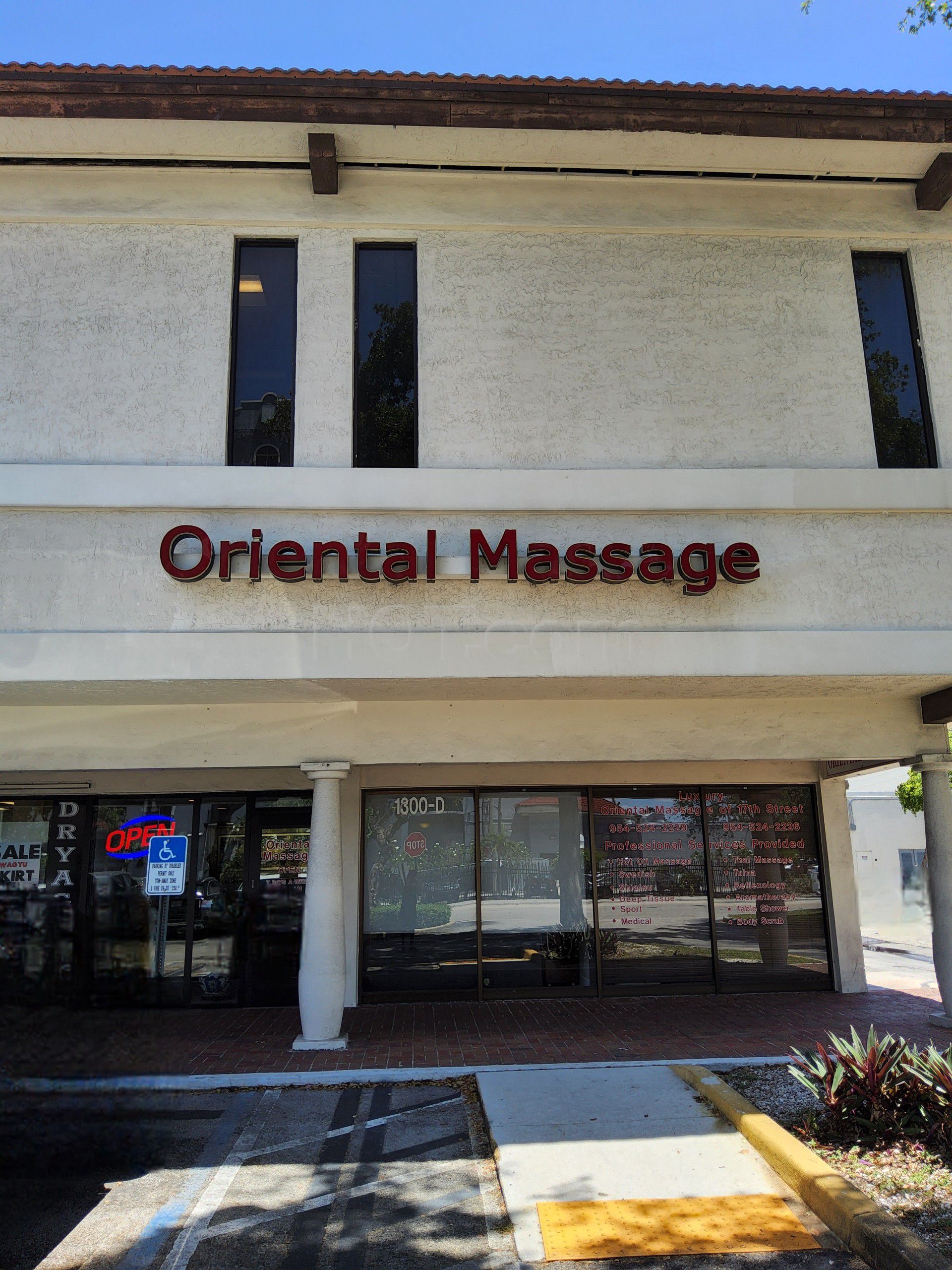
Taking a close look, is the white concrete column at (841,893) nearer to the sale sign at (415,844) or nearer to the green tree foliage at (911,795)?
the sale sign at (415,844)

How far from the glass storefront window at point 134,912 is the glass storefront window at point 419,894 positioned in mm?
2452

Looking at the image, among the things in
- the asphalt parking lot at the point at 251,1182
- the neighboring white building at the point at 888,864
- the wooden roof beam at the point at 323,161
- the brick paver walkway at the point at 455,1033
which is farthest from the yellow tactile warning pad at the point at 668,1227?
the neighboring white building at the point at 888,864

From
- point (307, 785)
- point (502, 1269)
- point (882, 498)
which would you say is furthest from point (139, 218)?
point (502, 1269)

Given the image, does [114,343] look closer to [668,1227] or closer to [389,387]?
[389,387]

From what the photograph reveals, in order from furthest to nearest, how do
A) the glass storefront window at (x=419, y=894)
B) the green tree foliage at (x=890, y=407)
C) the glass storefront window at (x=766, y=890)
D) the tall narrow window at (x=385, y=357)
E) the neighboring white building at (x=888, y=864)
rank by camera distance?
the neighboring white building at (x=888, y=864) → the glass storefront window at (x=766, y=890) → the glass storefront window at (x=419, y=894) → the green tree foliage at (x=890, y=407) → the tall narrow window at (x=385, y=357)

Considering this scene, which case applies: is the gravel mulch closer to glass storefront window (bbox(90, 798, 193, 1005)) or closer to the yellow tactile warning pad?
the yellow tactile warning pad

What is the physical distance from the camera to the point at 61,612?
838 cm

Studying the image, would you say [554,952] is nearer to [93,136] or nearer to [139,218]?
[139,218]

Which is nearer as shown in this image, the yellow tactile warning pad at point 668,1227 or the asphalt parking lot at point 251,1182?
the yellow tactile warning pad at point 668,1227

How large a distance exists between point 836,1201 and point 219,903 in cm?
880

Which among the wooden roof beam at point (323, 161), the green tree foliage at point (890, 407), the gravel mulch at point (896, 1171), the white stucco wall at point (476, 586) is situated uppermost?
the wooden roof beam at point (323, 161)

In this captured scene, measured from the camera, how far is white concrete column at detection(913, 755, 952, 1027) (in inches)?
387

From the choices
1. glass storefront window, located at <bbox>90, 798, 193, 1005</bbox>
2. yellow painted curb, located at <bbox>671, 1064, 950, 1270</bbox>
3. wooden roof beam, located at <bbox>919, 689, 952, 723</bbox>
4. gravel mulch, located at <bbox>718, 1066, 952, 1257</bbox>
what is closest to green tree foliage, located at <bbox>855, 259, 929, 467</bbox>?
wooden roof beam, located at <bbox>919, 689, 952, 723</bbox>

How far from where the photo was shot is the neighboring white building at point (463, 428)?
8516 mm
